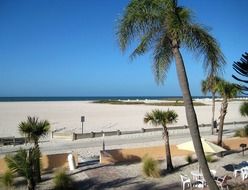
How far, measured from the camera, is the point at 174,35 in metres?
9.36

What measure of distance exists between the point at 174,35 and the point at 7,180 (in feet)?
27.1

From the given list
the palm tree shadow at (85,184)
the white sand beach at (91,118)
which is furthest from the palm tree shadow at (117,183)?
the white sand beach at (91,118)

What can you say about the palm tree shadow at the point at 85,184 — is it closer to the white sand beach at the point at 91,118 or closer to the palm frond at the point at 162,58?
the palm frond at the point at 162,58

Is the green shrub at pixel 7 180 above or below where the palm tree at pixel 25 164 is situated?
below

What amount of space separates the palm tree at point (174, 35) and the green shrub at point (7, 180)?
6769 millimetres

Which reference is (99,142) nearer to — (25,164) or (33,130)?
(33,130)

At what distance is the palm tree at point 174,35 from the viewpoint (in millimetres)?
9070

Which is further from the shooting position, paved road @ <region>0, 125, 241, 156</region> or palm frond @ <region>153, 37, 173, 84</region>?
paved road @ <region>0, 125, 241, 156</region>

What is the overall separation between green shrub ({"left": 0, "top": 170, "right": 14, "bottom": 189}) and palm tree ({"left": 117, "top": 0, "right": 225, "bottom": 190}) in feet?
22.2

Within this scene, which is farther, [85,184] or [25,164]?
[85,184]

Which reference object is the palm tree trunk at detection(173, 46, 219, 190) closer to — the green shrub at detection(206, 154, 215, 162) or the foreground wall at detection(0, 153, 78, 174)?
the green shrub at detection(206, 154, 215, 162)

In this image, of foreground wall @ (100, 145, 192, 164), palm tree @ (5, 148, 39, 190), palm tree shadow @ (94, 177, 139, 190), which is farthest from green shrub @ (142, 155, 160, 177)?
palm tree @ (5, 148, 39, 190)

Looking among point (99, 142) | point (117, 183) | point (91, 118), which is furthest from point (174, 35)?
point (91, 118)

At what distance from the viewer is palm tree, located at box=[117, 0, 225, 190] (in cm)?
A: 907
